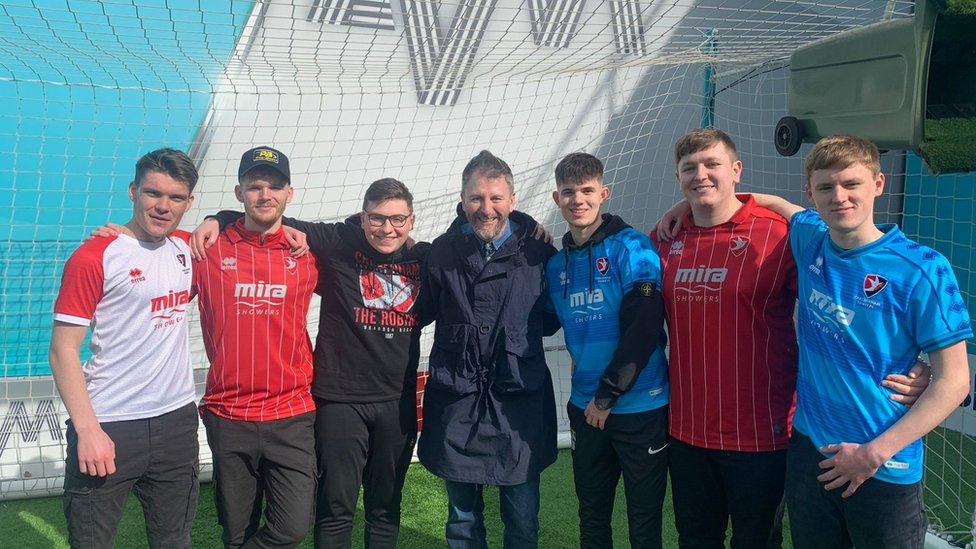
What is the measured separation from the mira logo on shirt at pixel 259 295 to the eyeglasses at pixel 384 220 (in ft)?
1.06

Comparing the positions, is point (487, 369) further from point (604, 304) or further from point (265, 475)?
point (265, 475)

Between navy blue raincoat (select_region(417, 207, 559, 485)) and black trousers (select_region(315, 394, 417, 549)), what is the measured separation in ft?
0.38

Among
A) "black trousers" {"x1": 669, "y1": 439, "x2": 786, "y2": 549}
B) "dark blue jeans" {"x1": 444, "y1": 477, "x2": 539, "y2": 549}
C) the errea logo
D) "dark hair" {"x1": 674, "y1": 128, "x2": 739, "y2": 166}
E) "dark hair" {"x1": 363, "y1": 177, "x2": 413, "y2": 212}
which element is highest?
"dark hair" {"x1": 674, "y1": 128, "x2": 739, "y2": 166}

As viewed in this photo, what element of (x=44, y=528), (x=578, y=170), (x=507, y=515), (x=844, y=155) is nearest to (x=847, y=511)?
(x=844, y=155)

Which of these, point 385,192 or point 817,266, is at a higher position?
point 385,192

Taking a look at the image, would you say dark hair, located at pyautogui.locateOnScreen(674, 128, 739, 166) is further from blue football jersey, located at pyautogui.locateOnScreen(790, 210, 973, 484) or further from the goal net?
the goal net

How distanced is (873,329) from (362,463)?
1392 mm

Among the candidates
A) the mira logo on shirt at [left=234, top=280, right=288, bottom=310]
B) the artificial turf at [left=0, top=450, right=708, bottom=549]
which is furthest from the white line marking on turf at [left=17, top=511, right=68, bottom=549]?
the mira logo on shirt at [left=234, top=280, right=288, bottom=310]

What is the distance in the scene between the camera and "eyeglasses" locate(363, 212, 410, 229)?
1.96m

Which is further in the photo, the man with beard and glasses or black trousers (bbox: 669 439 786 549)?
the man with beard and glasses

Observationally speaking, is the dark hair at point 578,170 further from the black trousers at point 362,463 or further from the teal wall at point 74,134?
the teal wall at point 74,134

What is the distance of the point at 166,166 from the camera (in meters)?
1.81

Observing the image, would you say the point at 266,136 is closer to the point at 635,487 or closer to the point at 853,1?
the point at 635,487

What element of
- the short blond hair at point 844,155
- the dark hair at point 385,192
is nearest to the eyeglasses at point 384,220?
the dark hair at point 385,192
